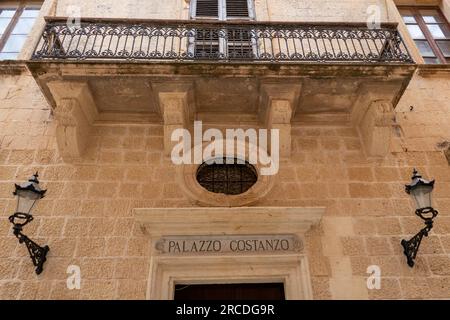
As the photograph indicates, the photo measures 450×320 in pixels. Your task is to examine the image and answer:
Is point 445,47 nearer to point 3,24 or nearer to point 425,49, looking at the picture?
point 425,49

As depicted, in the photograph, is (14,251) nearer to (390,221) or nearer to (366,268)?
(366,268)

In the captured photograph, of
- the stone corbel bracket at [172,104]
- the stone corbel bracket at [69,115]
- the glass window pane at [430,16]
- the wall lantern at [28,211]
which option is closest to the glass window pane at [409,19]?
the glass window pane at [430,16]

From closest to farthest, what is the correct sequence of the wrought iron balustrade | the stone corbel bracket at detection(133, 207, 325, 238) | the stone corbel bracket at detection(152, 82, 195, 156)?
the stone corbel bracket at detection(133, 207, 325, 238), the stone corbel bracket at detection(152, 82, 195, 156), the wrought iron balustrade

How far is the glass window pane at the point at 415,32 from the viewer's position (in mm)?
7824

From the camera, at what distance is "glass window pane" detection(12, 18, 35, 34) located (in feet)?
24.9

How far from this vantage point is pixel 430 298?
4520 millimetres

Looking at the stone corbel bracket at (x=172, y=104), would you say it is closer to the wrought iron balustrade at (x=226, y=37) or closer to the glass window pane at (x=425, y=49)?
the wrought iron balustrade at (x=226, y=37)

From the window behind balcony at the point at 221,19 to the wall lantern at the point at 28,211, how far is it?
3.29 metres

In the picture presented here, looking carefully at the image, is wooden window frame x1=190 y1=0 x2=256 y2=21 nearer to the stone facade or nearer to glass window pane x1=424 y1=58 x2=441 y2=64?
the stone facade

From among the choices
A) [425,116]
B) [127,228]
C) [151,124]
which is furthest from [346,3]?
[127,228]

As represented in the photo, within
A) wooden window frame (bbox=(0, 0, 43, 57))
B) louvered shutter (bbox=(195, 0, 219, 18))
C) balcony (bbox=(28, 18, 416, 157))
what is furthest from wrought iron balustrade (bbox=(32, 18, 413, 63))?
wooden window frame (bbox=(0, 0, 43, 57))

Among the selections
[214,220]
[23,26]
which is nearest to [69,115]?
[214,220]

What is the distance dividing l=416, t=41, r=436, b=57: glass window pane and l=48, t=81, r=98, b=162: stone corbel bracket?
6095 mm
